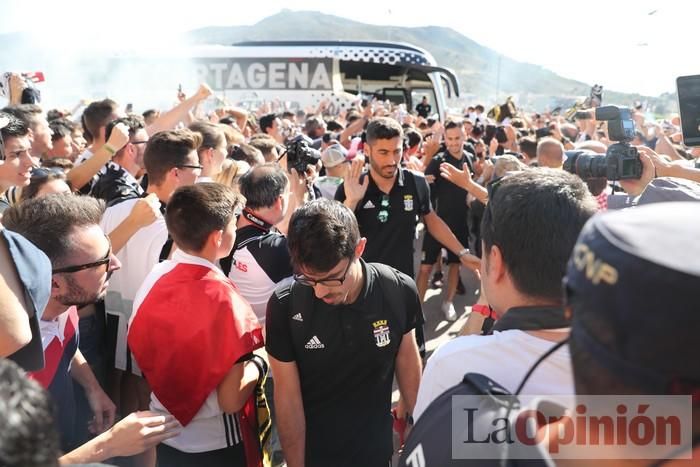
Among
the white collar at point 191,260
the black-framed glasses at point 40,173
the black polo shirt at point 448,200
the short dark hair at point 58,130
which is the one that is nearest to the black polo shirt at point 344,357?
the white collar at point 191,260

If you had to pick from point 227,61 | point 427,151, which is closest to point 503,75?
point 227,61

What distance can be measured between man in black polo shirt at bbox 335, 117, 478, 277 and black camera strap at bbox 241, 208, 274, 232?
1.23 m

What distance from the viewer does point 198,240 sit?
7.05ft

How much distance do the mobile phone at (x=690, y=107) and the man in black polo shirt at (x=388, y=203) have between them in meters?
1.60

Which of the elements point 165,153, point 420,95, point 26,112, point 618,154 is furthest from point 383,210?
point 420,95

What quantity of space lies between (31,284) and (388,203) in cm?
276

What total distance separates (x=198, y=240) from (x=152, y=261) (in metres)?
0.91

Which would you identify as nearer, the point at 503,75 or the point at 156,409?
the point at 156,409

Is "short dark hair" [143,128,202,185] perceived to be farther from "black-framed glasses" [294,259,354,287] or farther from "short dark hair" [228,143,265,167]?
"black-framed glasses" [294,259,354,287]

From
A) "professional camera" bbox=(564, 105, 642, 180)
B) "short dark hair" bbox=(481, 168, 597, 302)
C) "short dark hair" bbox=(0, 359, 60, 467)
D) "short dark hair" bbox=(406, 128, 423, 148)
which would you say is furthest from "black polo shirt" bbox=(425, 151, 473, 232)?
"short dark hair" bbox=(0, 359, 60, 467)

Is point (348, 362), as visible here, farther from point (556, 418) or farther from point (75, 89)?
point (75, 89)

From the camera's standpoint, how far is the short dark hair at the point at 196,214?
2.15 m

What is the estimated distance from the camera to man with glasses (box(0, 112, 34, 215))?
2.79 m

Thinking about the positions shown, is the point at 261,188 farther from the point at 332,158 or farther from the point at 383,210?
the point at 332,158
